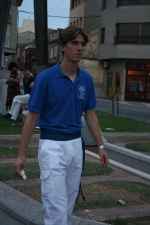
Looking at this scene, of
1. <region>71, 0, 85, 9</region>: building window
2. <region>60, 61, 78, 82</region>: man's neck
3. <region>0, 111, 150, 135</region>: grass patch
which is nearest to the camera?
<region>60, 61, 78, 82</region>: man's neck

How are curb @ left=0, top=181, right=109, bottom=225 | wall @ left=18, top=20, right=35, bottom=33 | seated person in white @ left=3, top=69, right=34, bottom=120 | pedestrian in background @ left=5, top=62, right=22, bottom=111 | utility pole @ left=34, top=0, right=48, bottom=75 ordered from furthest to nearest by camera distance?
wall @ left=18, top=20, right=35, bottom=33
pedestrian in background @ left=5, top=62, right=22, bottom=111
seated person in white @ left=3, top=69, right=34, bottom=120
utility pole @ left=34, top=0, right=48, bottom=75
curb @ left=0, top=181, right=109, bottom=225

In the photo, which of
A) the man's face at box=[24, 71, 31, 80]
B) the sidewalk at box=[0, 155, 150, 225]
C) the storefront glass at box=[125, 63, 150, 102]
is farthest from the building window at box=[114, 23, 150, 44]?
the sidewalk at box=[0, 155, 150, 225]

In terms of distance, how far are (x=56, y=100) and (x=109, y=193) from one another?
276 cm

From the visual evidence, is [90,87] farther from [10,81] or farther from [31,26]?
[31,26]

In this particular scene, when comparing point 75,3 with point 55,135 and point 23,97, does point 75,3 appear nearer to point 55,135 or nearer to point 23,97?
point 23,97

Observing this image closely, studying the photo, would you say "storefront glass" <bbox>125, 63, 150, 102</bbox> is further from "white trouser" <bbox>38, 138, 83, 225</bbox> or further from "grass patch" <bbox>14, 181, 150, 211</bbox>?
"white trouser" <bbox>38, 138, 83, 225</bbox>

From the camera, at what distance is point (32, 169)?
760 centimetres

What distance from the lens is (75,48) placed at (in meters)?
3.81

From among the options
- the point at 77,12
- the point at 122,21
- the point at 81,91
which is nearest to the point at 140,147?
the point at 81,91

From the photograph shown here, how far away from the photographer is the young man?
3.64 meters

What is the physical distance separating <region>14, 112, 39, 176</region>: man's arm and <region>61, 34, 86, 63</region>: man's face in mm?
546

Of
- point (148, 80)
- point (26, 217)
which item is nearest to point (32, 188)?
point (26, 217)

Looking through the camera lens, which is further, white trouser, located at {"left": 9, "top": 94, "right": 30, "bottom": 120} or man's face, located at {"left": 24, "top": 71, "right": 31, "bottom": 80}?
white trouser, located at {"left": 9, "top": 94, "right": 30, "bottom": 120}

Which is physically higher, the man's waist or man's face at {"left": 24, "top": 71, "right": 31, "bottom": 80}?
the man's waist
